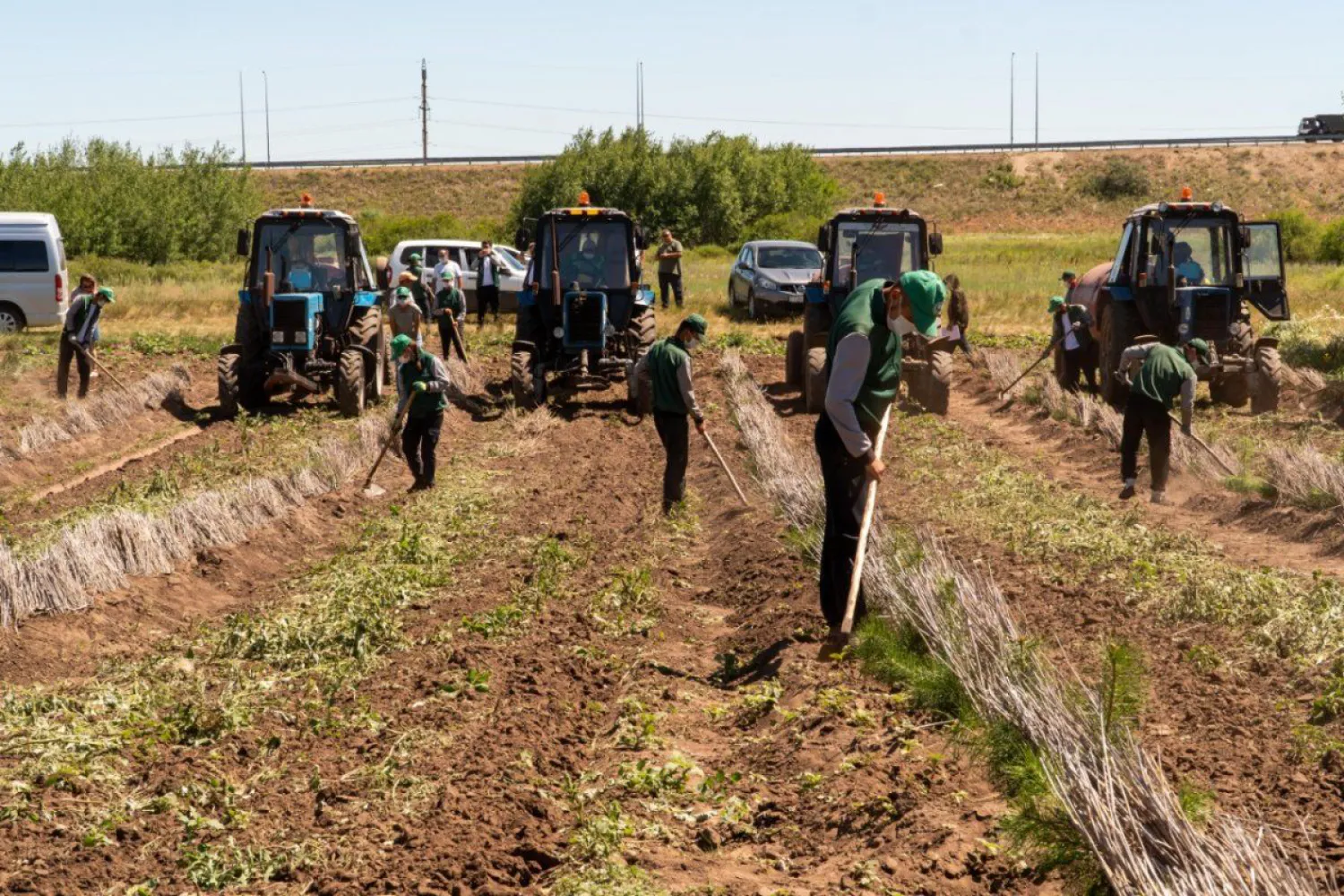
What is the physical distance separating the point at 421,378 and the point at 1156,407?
5734 millimetres

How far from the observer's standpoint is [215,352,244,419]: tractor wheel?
16781 millimetres

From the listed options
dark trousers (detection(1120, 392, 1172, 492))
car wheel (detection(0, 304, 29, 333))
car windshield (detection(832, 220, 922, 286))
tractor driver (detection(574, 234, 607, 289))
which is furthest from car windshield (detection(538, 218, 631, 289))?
car wheel (detection(0, 304, 29, 333))

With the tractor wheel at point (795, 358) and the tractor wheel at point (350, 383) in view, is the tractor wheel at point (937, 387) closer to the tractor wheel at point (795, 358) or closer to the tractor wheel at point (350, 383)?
the tractor wheel at point (795, 358)

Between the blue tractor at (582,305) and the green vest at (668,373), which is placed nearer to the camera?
the green vest at (668,373)

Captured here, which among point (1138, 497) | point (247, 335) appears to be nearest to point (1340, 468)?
point (1138, 497)

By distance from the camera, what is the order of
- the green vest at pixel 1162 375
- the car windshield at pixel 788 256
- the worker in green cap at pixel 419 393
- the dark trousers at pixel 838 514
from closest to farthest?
1. the dark trousers at pixel 838 514
2. the green vest at pixel 1162 375
3. the worker in green cap at pixel 419 393
4. the car windshield at pixel 788 256

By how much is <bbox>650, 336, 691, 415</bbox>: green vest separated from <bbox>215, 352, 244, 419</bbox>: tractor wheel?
735 centimetres

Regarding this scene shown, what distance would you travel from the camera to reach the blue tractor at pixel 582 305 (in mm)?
17156

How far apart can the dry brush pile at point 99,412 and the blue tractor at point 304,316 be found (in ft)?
4.13

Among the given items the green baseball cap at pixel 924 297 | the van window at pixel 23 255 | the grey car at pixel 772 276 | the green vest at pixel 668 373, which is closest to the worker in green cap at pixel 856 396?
the green baseball cap at pixel 924 297

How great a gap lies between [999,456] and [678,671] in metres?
7.24

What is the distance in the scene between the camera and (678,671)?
7.42 meters

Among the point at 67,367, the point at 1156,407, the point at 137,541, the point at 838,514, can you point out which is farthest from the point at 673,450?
the point at 67,367

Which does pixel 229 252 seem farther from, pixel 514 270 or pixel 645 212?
pixel 514 270
